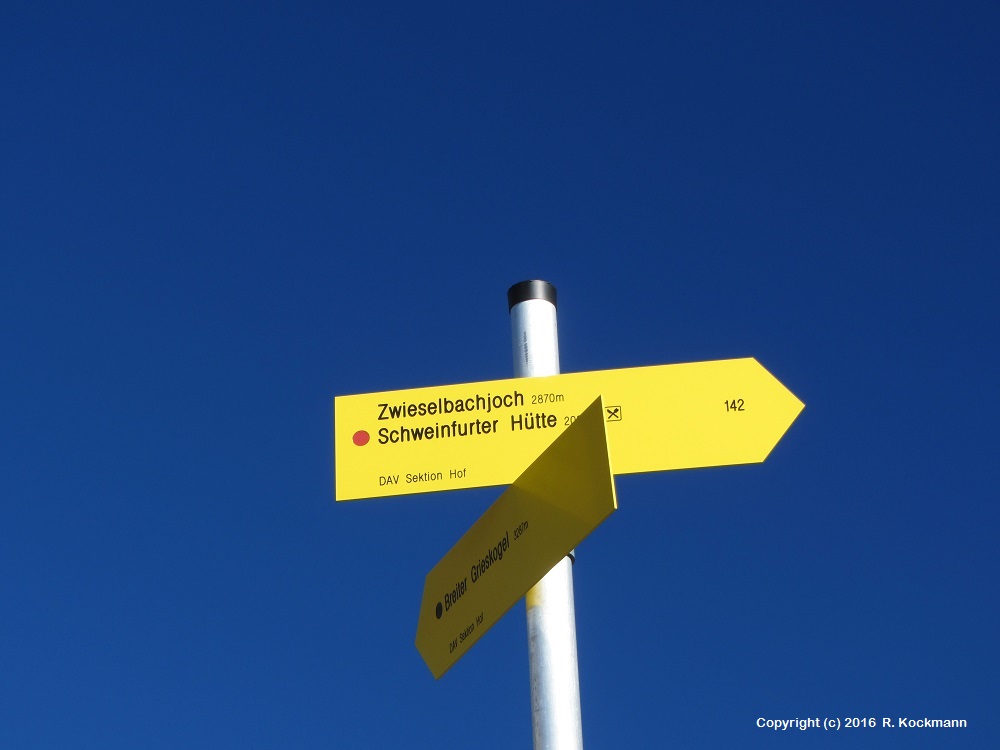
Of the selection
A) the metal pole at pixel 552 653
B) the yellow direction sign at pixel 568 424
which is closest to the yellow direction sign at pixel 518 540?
the metal pole at pixel 552 653

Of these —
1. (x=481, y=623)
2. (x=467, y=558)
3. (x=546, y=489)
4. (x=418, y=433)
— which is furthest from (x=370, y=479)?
(x=546, y=489)

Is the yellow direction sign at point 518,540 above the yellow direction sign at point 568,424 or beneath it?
beneath

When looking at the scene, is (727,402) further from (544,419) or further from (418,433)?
(418,433)

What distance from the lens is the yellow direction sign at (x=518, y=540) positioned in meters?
1.75

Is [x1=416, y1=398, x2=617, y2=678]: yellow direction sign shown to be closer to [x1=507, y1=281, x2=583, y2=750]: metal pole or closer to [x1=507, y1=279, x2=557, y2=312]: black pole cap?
[x1=507, y1=281, x2=583, y2=750]: metal pole

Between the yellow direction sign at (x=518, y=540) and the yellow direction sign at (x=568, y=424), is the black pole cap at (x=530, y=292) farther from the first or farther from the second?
the yellow direction sign at (x=518, y=540)

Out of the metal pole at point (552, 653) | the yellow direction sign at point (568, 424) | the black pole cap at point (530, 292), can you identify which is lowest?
the metal pole at point (552, 653)

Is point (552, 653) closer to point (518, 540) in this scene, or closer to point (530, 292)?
point (518, 540)

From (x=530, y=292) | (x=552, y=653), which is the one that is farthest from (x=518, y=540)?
(x=530, y=292)

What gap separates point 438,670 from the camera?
2316 mm

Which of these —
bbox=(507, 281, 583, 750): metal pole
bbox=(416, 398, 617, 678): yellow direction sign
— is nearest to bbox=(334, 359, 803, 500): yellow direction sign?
bbox=(507, 281, 583, 750): metal pole

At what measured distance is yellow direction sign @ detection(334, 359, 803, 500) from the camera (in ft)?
7.96

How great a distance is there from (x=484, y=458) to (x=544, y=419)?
6.5 inches

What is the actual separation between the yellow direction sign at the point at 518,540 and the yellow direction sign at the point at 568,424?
247mm
